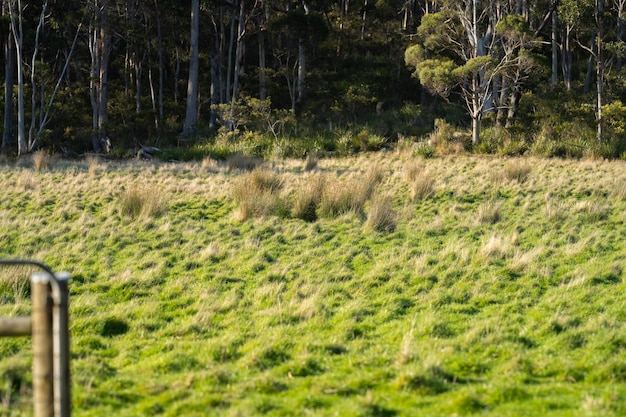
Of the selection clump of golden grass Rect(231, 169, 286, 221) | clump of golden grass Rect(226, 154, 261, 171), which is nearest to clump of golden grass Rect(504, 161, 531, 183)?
clump of golden grass Rect(231, 169, 286, 221)

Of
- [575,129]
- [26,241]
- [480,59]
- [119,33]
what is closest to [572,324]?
[26,241]

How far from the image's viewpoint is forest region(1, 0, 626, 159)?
23156mm

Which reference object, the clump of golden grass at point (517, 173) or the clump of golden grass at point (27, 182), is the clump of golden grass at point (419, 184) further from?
A: the clump of golden grass at point (27, 182)

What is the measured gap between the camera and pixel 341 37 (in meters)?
35.3

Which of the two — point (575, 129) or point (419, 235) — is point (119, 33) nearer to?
point (575, 129)

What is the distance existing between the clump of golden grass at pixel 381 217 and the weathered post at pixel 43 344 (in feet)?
27.5

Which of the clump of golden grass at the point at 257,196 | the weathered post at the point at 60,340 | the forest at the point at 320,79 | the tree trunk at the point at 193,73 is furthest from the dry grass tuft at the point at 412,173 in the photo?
the tree trunk at the point at 193,73

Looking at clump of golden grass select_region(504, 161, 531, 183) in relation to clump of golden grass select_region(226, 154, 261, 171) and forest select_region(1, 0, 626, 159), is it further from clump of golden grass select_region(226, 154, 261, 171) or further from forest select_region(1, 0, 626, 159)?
clump of golden grass select_region(226, 154, 261, 171)

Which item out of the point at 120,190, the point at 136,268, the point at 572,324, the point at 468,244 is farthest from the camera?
the point at 120,190

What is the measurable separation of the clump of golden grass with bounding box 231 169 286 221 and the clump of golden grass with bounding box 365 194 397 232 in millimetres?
1737

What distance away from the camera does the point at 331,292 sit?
27.5ft

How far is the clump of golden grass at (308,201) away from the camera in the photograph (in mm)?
12242

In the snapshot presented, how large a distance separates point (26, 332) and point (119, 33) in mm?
27914

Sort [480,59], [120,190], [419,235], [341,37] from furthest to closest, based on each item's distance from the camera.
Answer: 1. [341,37]
2. [480,59]
3. [120,190]
4. [419,235]
